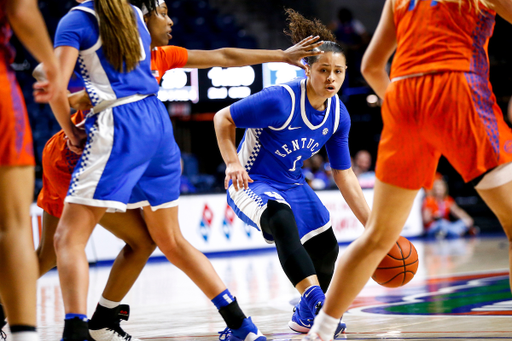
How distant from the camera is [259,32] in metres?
14.7

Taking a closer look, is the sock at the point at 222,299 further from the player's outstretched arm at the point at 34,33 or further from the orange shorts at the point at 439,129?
the player's outstretched arm at the point at 34,33

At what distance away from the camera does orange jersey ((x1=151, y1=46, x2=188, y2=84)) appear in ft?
9.82

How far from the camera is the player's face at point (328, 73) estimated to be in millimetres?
3377

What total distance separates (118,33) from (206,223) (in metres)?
6.76

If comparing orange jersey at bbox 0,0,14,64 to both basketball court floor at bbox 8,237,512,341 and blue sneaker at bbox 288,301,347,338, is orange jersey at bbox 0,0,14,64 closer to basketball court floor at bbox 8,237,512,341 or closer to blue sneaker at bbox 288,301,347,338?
basketball court floor at bbox 8,237,512,341

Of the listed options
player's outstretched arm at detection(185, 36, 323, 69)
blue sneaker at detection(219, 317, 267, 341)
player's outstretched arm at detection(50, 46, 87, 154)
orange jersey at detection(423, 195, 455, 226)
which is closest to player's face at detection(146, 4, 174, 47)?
player's outstretched arm at detection(185, 36, 323, 69)

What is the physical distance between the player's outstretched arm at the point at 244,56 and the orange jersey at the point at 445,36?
1.01 m

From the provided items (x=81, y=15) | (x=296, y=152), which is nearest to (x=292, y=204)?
(x=296, y=152)

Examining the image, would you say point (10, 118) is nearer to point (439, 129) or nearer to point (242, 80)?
point (439, 129)

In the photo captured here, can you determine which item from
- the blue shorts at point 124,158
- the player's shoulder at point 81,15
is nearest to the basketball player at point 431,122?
the blue shorts at point 124,158

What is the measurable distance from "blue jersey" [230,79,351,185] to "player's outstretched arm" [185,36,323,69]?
28 centimetres

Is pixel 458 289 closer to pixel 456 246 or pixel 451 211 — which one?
pixel 456 246

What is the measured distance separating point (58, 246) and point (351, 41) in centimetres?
1179

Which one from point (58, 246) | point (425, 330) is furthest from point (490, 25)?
point (58, 246)
